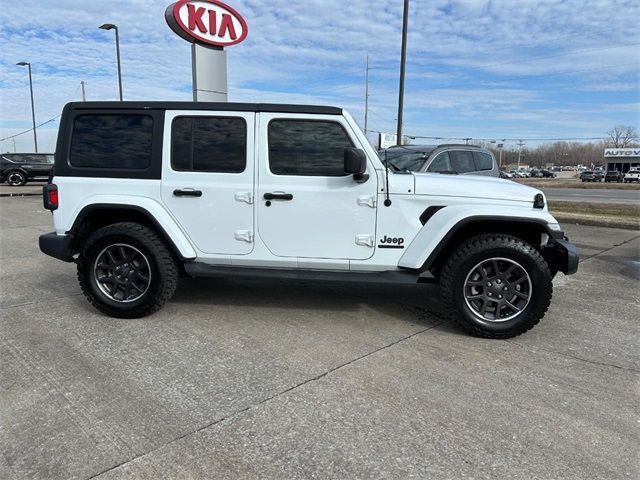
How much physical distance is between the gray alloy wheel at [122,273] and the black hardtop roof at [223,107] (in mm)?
1312

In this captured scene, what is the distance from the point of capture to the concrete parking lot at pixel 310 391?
2436mm

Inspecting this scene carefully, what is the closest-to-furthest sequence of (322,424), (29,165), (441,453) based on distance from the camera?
(441,453) < (322,424) < (29,165)

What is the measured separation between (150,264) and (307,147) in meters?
1.79

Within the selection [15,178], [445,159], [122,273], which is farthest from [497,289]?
[15,178]

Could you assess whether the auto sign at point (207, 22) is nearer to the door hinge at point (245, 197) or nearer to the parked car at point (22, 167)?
the door hinge at point (245, 197)

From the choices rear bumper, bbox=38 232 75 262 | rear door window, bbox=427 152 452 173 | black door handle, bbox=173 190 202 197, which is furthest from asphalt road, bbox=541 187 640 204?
rear bumper, bbox=38 232 75 262

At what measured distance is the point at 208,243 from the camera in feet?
14.4

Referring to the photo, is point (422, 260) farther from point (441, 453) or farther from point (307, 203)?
point (441, 453)

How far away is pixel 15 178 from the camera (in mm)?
24719

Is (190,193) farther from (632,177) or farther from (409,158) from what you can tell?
(632,177)

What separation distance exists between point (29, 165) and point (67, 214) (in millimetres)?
24367

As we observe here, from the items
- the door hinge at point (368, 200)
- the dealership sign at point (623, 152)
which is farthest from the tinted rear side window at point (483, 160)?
the dealership sign at point (623, 152)

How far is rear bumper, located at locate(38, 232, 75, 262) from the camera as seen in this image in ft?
14.6

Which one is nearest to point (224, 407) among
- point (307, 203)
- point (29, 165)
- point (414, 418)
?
point (414, 418)
